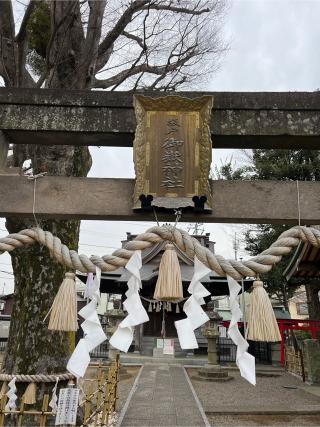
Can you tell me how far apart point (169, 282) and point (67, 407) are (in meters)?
2.34

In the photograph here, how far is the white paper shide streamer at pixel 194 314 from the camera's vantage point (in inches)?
79.7

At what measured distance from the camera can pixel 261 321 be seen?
81.3 inches

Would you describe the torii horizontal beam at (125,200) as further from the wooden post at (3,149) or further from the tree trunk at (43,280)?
the tree trunk at (43,280)

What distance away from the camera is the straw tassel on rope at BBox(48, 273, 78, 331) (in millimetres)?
2109

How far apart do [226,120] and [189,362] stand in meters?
13.3

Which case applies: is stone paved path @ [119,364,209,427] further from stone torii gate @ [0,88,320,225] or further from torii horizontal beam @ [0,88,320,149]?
torii horizontal beam @ [0,88,320,149]

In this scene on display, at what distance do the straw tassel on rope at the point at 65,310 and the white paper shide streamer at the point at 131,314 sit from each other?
28cm

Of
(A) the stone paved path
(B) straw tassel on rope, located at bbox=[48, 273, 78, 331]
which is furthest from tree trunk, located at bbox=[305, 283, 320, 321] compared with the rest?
(B) straw tassel on rope, located at bbox=[48, 273, 78, 331]

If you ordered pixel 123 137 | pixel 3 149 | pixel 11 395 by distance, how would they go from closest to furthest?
pixel 3 149
pixel 123 137
pixel 11 395

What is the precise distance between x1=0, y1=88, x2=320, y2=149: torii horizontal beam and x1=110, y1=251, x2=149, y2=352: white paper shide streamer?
4.74ft

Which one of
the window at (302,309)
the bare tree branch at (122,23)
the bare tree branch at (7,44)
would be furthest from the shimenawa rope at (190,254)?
the window at (302,309)

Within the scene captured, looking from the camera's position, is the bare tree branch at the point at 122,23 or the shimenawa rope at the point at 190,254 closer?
the shimenawa rope at the point at 190,254

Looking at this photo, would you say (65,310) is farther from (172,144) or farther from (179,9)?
(179,9)

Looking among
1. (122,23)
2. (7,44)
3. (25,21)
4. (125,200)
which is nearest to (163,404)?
(125,200)
